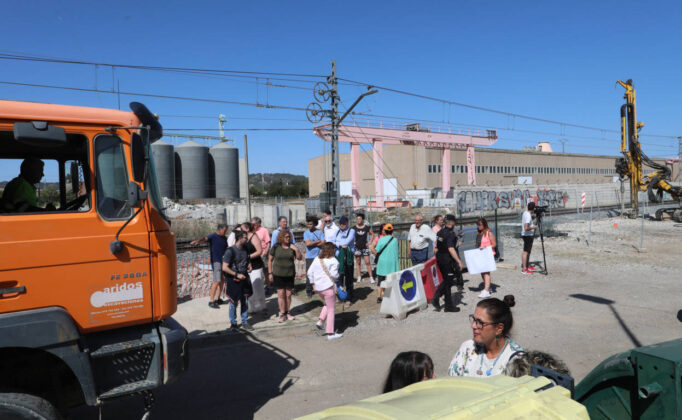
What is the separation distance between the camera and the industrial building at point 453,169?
53.6 meters

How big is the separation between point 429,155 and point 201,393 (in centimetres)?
5073

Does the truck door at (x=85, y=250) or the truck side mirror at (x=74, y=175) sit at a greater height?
the truck side mirror at (x=74, y=175)

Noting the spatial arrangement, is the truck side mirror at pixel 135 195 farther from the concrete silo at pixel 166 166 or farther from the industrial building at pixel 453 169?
the concrete silo at pixel 166 166

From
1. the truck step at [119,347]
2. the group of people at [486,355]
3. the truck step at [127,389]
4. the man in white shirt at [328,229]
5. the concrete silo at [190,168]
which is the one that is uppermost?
the concrete silo at [190,168]

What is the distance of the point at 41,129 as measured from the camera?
355cm

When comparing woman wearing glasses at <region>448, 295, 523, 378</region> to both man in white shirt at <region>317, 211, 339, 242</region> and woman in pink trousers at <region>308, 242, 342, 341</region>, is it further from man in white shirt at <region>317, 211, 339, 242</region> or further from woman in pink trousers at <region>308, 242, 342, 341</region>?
man in white shirt at <region>317, 211, 339, 242</region>

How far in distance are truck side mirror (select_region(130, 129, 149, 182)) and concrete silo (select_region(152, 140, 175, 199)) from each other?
4033 centimetres

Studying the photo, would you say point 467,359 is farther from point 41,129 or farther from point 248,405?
point 41,129

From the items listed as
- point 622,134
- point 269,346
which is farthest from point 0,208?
point 622,134

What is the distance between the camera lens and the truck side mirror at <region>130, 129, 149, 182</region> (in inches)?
151

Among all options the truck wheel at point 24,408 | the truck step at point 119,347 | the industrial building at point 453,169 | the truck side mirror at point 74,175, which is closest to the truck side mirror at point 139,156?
the truck side mirror at point 74,175

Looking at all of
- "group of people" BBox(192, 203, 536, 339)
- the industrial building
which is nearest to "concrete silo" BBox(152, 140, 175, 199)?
the industrial building

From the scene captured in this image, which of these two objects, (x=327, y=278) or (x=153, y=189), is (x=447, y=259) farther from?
(x=153, y=189)

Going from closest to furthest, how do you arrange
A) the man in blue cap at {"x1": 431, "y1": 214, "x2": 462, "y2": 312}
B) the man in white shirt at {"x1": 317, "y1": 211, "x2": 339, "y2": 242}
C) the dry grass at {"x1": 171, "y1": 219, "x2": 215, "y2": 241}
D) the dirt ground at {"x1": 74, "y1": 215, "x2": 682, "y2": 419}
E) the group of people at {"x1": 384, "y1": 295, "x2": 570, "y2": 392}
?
1. the group of people at {"x1": 384, "y1": 295, "x2": 570, "y2": 392}
2. the dirt ground at {"x1": 74, "y1": 215, "x2": 682, "y2": 419}
3. the man in blue cap at {"x1": 431, "y1": 214, "x2": 462, "y2": 312}
4. the man in white shirt at {"x1": 317, "y1": 211, "x2": 339, "y2": 242}
5. the dry grass at {"x1": 171, "y1": 219, "x2": 215, "y2": 241}
